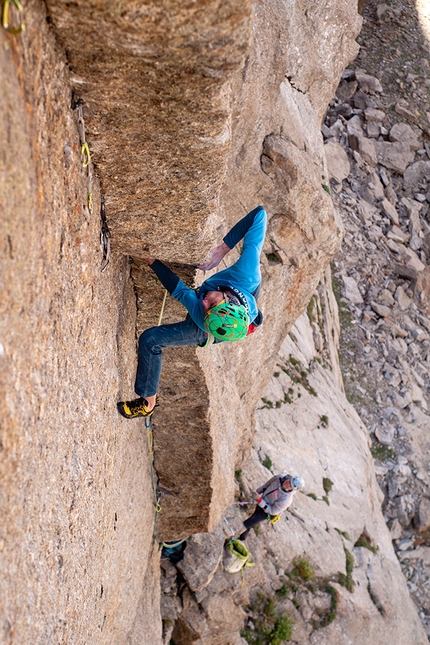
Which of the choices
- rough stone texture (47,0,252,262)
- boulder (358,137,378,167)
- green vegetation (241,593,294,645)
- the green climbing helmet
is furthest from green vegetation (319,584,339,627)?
boulder (358,137,378,167)

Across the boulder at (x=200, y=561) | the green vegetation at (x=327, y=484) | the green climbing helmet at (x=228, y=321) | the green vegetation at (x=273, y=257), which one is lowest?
the green vegetation at (x=327, y=484)

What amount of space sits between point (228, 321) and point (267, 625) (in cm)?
974

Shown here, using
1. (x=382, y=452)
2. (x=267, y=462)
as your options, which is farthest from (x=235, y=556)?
(x=382, y=452)

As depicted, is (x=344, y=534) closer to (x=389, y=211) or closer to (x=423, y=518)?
(x=423, y=518)

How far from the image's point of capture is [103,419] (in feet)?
19.8

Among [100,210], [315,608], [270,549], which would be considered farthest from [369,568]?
[100,210]

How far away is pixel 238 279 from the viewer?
606 centimetres

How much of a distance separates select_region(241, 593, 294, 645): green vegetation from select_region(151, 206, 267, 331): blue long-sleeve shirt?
29.2 ft

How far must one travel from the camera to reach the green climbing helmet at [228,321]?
543 cm

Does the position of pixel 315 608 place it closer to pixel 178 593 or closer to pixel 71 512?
pixel 178 593

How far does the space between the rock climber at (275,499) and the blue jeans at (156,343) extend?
625 centimetres

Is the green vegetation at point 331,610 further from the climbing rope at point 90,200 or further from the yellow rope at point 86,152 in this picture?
the yellow rope at point 86,152

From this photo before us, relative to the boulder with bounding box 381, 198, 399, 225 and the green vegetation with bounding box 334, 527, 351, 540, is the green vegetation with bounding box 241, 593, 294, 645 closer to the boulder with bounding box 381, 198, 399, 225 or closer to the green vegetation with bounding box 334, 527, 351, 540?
the green vegetation with bounding box 334, 527, 351, 540

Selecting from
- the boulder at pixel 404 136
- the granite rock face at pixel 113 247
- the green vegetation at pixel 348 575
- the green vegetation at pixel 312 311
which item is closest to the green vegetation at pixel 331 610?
the green vegetation at pixel 348 575
